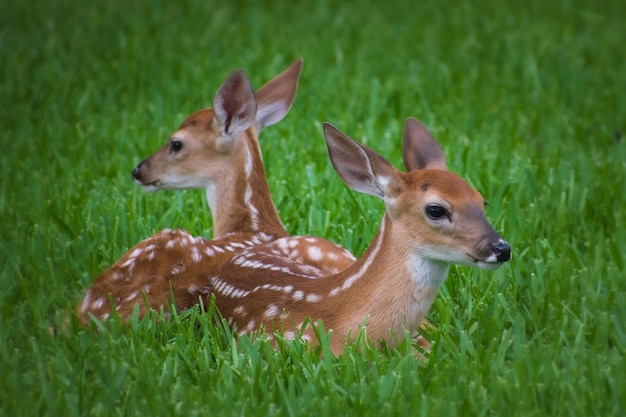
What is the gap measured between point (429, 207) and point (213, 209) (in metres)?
1.71

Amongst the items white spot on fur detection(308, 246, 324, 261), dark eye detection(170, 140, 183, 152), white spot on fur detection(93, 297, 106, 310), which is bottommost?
white spot on fur detection(93, 297, 106, 310)

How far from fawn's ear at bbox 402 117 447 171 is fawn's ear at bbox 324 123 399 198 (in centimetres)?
38

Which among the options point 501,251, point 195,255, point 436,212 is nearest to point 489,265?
point 501,251

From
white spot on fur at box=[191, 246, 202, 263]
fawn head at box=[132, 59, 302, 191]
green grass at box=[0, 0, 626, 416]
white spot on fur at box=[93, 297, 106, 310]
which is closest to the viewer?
green grass at box=[0, 0, 626, 416]

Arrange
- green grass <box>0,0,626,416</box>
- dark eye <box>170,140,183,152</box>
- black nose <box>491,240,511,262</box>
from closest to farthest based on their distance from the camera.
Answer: green grass <box>0,0,626,416</box>, black nose <box>491,240,511,262</box>, dark eye <box>170,140,183,152</box>

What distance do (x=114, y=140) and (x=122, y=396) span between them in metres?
3.15

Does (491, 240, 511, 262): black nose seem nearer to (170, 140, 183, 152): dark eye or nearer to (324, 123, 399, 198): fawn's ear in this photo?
(324, 123, 399, 198): fawn's ear

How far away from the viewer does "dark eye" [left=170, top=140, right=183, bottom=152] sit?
5.58 meters

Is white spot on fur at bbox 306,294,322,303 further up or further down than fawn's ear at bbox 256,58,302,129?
further down

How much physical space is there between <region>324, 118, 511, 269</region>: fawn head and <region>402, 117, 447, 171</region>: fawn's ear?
310 mm

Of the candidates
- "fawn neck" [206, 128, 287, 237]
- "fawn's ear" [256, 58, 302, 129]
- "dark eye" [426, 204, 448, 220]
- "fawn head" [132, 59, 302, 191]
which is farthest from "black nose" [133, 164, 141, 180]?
"dark eye" [426, 204, 448, 220]

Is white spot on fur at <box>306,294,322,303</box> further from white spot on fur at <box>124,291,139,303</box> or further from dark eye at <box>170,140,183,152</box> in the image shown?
dark eye at <box>170,140,183,152</box>

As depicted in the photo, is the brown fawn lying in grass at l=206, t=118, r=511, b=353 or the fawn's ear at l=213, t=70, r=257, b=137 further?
the fawn's ear at l=213, t=70, r=257, b=137

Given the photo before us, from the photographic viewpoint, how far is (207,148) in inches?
218
